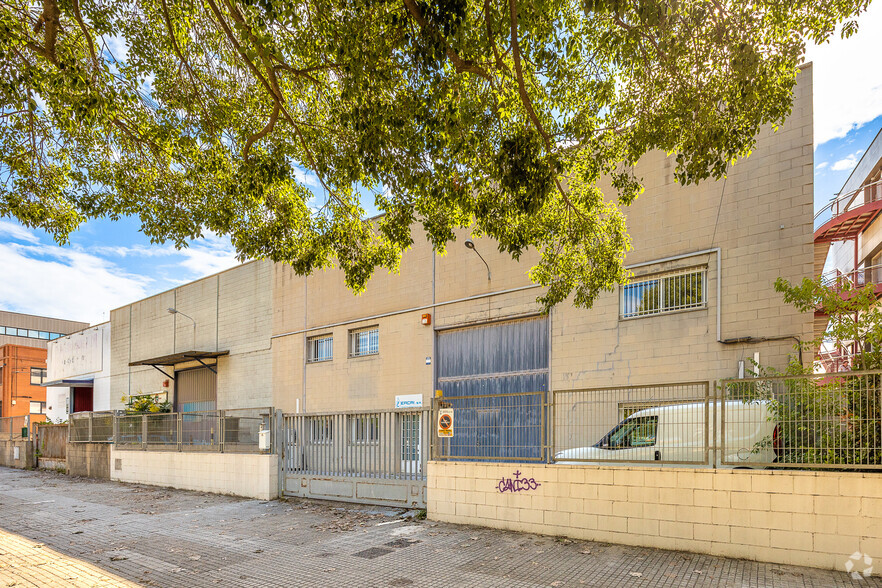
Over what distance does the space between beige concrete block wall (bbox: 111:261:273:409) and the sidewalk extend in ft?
37.0

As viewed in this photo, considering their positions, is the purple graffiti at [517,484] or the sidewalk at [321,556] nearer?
the sidewalk at [321,556]

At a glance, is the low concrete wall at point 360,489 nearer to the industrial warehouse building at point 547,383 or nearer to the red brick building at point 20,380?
the industrial warehouse building at point 547,383

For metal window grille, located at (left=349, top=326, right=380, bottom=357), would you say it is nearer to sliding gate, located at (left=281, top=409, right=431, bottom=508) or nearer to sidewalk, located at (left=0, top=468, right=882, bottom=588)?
sliding gate, located at (left=281, top=409, right=431, bottom=508)

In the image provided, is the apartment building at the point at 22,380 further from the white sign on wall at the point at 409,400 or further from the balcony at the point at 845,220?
the balcony at the point at 845,220

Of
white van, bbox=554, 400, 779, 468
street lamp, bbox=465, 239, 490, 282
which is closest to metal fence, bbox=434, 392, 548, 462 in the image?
white van, bbox=554, 400, 779, 468

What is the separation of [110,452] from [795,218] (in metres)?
18.4

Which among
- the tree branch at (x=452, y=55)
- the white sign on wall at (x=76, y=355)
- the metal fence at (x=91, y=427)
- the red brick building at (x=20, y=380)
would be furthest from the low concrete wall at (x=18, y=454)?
the red brick building at (x=20, y=380)

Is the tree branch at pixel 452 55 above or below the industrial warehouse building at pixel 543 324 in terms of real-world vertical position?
above

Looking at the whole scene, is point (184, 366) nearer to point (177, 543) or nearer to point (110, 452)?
point (110, 452)

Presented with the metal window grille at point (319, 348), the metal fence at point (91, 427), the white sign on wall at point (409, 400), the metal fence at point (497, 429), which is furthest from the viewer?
the metal window grille at point (319, 348)

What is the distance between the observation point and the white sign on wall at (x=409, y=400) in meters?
16.0

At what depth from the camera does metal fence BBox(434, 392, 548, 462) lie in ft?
26.8

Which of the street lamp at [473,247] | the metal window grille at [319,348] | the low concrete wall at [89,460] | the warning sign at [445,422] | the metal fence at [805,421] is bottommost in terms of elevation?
the low concrete wall at [89,460]

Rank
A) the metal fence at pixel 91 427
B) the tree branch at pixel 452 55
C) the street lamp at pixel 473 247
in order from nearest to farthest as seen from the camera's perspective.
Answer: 1. the tree branch at pixel 452 55
2. the street lamp at pixel 473 247
3. the metal fence at pixel 91 427
